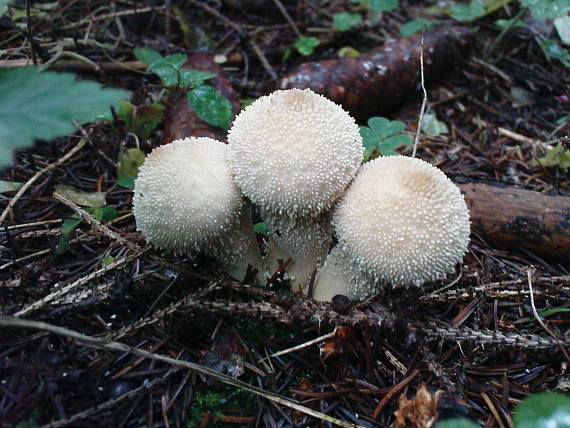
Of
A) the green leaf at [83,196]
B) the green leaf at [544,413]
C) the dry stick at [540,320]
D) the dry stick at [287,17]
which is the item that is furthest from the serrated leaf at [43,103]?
the dry stick at [287,17]

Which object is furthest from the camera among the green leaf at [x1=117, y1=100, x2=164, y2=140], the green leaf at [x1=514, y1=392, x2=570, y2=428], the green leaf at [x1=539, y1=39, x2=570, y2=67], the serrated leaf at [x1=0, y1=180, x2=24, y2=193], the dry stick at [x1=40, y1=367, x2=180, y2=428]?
the green leaf at [x1=539, y1=39, x2=570, y2=67]

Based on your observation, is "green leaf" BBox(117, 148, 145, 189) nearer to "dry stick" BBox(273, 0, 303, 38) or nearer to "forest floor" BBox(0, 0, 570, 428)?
"forest floor" BBox(0, 0, 570, 428)

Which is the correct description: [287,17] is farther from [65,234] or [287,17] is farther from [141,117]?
[65,234]

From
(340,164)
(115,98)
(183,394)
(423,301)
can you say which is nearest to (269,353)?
(183,394)

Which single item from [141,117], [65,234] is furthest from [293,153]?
[141,117]

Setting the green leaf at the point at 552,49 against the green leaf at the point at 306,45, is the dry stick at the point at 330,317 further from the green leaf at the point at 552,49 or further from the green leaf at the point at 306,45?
the green leaf at the point at 552,49

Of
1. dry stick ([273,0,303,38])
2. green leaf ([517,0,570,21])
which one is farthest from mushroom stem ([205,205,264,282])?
green leaf ([517,0,570,21])

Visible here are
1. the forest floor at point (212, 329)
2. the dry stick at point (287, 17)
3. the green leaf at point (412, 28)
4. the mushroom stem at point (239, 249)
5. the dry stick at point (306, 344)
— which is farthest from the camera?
the dry stick at point (287, 17)
